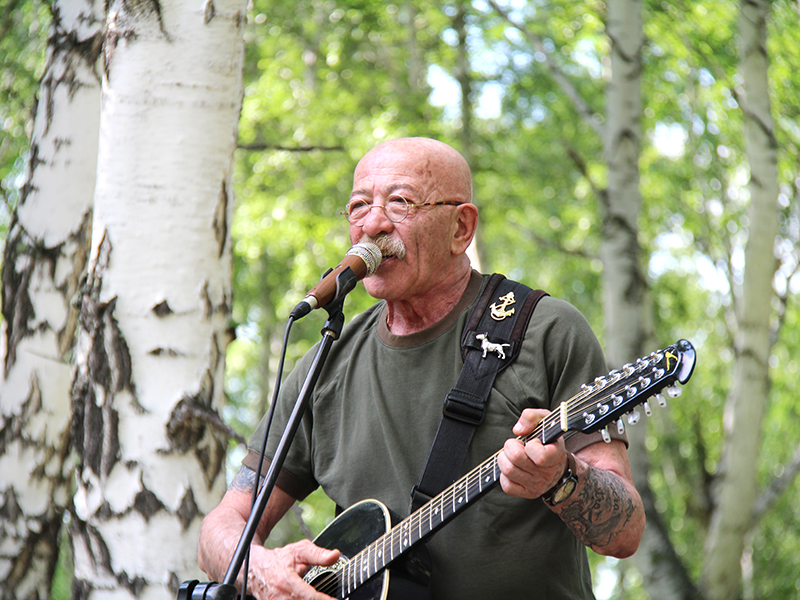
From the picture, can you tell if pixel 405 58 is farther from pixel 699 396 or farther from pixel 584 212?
pixel 699 396

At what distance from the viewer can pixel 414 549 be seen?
208 cm

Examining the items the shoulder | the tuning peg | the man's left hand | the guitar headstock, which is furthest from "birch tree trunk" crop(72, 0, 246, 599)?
the tuning peg

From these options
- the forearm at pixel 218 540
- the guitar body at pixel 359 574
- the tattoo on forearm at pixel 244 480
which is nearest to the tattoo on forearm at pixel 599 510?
the guitar body at pixel 359 574

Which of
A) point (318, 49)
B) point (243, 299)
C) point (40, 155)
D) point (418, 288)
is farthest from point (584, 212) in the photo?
point (418, 288)

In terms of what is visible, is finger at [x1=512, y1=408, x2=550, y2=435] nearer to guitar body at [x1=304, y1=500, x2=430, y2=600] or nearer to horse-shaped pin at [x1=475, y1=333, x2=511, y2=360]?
horse-shaped pin at [x1=475, y1=333, x2=511, y2=360]

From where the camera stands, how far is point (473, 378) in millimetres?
2211

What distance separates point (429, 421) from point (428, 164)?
81 cm

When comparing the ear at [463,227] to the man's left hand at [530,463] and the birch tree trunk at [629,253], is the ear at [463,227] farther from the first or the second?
the birch tree trunk at [629,253]

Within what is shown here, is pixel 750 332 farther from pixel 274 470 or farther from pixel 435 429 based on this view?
pixel 274 470

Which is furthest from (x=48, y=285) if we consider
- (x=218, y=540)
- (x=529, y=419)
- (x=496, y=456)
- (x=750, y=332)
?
(x=750, y=332)

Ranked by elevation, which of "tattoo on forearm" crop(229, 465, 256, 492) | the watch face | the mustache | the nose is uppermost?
the nose

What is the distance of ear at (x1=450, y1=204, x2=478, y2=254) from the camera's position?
2465mm

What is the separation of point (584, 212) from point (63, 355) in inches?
410

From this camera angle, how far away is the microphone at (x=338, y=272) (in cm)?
183
